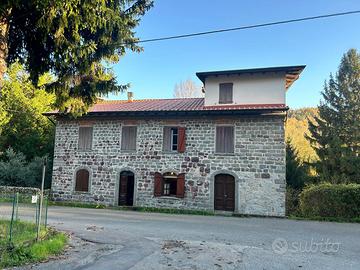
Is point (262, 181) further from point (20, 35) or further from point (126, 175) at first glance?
point (20, 35)

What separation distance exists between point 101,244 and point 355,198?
11.1 metres

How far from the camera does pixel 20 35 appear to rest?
789 centimetres

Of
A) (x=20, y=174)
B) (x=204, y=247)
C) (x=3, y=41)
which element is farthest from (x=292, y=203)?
(x=20, y=174)

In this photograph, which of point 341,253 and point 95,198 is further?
point 95,198

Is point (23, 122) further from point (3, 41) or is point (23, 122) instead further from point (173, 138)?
point (3, 41)

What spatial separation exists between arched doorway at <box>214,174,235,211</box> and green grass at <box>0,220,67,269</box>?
944cm

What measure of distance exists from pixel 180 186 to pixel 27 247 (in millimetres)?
10561

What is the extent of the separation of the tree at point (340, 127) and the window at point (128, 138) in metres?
13.3

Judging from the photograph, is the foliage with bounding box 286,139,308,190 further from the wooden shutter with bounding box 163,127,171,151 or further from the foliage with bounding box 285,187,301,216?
the wooden shutter with bounding box 163,127,171,151

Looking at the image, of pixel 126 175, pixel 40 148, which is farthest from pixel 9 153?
pixel 126 175

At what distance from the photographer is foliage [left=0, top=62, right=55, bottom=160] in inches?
942

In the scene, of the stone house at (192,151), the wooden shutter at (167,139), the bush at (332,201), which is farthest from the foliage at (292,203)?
the wooden shutter at (167,139)

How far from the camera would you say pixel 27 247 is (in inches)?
246

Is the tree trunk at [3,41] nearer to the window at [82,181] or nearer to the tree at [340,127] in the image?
the window at [82,181]
